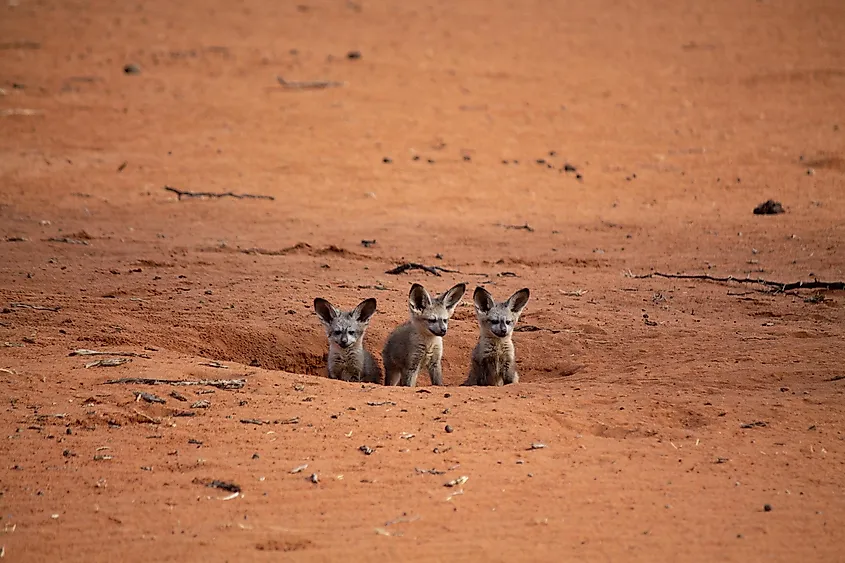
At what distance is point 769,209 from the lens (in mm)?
12312

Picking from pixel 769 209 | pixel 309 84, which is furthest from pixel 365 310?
pixel 309 84

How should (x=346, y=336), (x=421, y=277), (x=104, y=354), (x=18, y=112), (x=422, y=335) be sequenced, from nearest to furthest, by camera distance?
(x=104, y=354)
(x=346, y=336)
(x=422, y=335)
(x=421, y=277)
(x=18, y=112)

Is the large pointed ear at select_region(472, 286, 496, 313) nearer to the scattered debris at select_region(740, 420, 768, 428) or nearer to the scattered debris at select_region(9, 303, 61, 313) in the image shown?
the scattered debris at select_region(740, 420, 768, 428)

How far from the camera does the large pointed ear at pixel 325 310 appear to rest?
25.8 feet

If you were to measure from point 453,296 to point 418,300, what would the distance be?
11.5 inches

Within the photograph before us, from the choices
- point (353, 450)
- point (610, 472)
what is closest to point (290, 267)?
point (353, 450)

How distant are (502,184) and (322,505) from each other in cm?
957

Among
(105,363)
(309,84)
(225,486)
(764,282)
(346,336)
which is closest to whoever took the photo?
(225,486)

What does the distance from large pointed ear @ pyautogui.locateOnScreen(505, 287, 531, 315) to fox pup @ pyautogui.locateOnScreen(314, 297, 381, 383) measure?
3.31 ft

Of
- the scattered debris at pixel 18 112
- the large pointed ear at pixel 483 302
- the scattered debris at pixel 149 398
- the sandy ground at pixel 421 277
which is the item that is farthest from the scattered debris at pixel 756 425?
the scattered debris at pixel 18 112

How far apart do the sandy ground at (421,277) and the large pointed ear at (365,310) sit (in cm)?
54

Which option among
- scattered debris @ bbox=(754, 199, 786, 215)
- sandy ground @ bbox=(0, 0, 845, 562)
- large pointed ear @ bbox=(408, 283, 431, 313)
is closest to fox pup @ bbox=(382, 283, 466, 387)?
large pointed ear @ bbox=(408, 283, 431, 313)

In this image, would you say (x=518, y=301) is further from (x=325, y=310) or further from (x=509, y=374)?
(x=325, y=310)

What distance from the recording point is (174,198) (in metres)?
13.0
